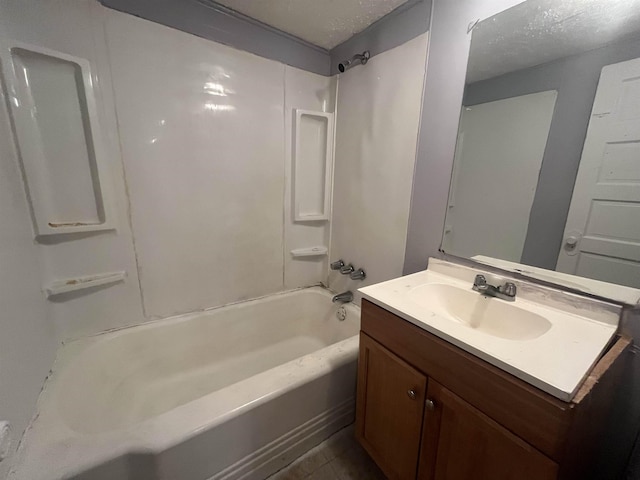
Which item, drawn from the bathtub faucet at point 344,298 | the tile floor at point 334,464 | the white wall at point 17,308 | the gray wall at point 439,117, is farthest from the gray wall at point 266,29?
the tile floor at point 334,464

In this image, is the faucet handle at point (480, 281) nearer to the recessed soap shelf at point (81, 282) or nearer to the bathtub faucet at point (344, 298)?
the bathtub faucet at point (344, 298)

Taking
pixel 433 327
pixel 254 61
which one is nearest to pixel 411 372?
pixel 433 327

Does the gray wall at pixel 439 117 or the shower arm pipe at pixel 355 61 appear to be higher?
the shower arm pipe at pixel 355 61

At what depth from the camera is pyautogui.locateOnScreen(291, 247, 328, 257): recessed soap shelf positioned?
187 centimetres

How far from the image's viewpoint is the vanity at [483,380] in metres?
0.56

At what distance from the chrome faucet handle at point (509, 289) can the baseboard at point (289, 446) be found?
2.90 ft

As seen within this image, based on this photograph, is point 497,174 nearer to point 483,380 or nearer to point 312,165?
point 483,380

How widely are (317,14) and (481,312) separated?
162 centimetres

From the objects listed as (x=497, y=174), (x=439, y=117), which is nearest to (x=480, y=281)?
(x=497, y=174)

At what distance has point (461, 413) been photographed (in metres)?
0.70

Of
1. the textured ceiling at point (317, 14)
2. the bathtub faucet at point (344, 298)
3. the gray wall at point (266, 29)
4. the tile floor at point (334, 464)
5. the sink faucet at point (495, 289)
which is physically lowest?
the tile floor at point (334, 464)

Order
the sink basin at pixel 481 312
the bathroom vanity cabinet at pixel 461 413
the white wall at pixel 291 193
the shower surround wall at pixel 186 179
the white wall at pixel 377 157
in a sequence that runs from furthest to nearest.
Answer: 1. the white wall at pixel 291 193
2. the white wall at pixel 377 157
3. the shower surround wall at pixel 186 179
4. the sink basin at pixel 481 312
5. the bathroom vanity cabinet at pixel 461 413

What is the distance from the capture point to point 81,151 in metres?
1.13

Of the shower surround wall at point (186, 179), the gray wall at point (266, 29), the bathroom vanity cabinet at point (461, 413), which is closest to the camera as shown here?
the bathroom vanity cabinet at point (461, 413)
